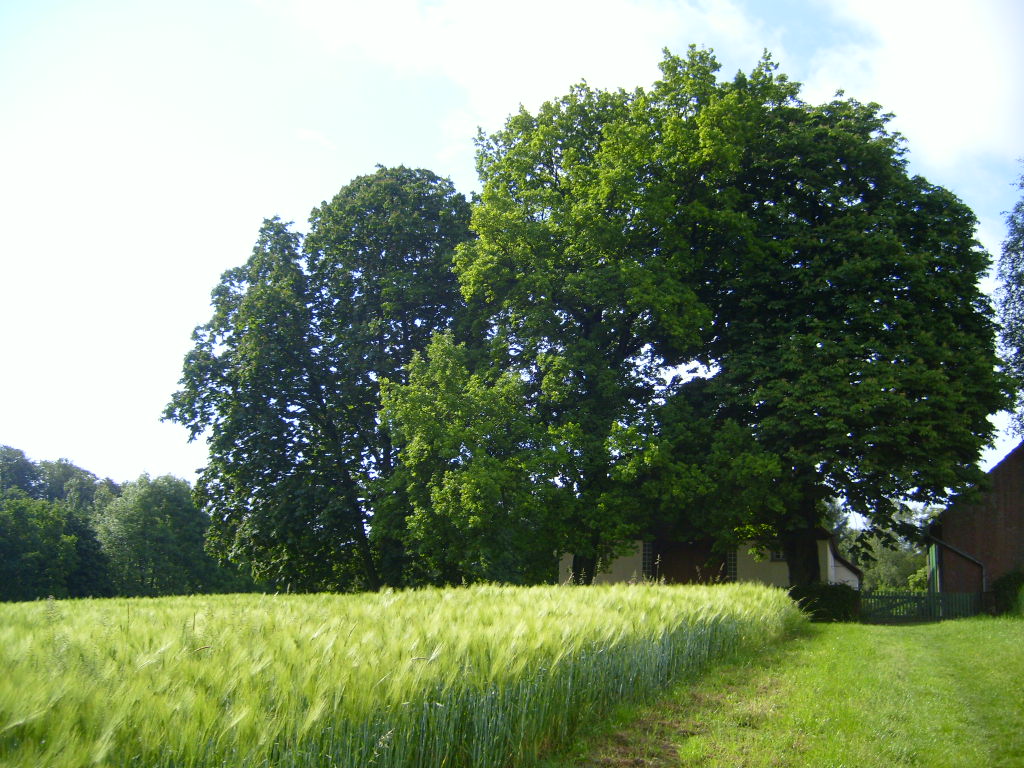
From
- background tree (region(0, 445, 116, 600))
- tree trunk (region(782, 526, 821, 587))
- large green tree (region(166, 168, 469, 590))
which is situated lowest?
background tree (region(0, 445, 116, 600))

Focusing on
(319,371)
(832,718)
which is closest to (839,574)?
(319,371)

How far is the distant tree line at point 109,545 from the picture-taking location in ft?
141

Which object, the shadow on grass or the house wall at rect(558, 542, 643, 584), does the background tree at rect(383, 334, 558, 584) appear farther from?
the shadow on grass

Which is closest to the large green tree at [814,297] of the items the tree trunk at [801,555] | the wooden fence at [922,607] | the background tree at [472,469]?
the tree trunk at [801,555]

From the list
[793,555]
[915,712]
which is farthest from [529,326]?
[915,712]

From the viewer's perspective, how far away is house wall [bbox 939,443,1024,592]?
93.9 ft

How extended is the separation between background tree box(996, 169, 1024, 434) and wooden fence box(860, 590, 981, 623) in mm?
7437

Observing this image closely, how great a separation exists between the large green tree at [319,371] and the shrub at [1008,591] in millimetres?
20837

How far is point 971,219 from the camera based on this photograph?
24.6m

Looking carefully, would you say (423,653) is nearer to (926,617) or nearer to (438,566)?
(438,566)

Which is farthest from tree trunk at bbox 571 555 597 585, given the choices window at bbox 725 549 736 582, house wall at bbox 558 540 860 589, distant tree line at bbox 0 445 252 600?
distant tree line at bbox 0 445 252 600

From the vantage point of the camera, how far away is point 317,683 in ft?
14.3

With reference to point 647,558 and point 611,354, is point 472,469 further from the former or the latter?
point 647,558

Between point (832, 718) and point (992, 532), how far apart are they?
26707mm
